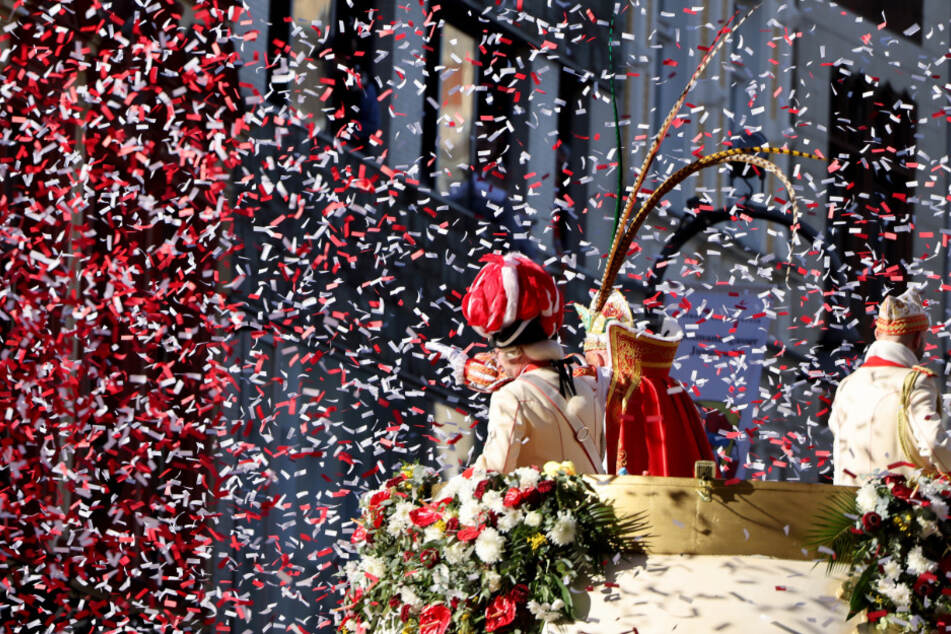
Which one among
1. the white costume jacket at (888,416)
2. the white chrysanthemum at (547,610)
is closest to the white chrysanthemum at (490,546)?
the white chrysanthemum at (547,610)

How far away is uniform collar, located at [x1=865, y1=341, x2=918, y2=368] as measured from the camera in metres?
6.89

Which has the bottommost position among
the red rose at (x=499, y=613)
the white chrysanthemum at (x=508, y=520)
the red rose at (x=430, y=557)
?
the red rose at (x=499, y=613)

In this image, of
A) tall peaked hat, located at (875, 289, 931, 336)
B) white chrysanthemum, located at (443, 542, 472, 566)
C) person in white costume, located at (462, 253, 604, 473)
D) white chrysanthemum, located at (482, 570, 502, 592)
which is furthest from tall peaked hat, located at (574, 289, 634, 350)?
white chrysanthemum, located at (482, 570, 502, 592)

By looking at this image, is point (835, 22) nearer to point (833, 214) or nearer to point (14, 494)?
point (833, 214)

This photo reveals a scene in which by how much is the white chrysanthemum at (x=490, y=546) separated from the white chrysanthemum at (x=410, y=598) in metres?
0.34

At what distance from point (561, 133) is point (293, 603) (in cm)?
814

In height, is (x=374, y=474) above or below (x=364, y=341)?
A: below

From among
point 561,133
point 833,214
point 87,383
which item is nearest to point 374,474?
point 87,383

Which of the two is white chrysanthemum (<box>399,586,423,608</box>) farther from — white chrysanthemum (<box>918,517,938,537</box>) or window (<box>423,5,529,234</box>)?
window (<box>423,5,529,234</box>)

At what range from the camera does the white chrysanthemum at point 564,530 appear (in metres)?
4.06

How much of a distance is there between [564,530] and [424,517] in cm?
66

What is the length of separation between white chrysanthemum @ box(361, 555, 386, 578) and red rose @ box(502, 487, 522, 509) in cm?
73

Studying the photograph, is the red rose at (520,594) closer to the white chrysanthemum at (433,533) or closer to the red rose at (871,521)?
the white chrysanthemum at (433,533)

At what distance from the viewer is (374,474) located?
13125 mm
